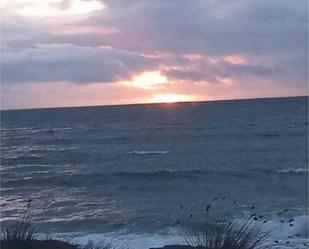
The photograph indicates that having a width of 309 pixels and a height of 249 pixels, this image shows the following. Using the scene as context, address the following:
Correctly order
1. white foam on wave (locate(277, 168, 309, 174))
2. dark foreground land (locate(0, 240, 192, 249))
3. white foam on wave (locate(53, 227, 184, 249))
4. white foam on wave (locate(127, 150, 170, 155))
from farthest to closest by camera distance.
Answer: white foam on wave (locate(127, 150, 170, 155))
white foam on wave (locate(277, 168, 309, 174))
white foam on wave (locate(53, 227, 184, 249))
dark foreground land (locate(0, 240, 192, 249))

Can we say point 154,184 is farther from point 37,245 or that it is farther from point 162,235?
point 37,245

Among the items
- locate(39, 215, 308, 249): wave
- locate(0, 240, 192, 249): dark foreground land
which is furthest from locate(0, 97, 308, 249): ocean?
locate(0, 240, 192, 249): dark foreground land

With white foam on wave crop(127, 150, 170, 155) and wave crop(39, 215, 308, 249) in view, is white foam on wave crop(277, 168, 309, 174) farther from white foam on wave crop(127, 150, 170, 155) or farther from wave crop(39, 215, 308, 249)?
white foam on wave crop(127, 150, 170, 155)

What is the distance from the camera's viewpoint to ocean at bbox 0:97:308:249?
1812 centimetres

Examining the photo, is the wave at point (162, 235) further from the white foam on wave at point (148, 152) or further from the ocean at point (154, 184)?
the white foam on wave at point (148, 152)

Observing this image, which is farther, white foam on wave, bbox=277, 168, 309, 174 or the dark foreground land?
white foam on wave, bbox=277, 168, 309, 174

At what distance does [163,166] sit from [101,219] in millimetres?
17308

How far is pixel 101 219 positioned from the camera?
1917cm

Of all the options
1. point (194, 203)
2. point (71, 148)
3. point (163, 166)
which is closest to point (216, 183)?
point (194, 203)

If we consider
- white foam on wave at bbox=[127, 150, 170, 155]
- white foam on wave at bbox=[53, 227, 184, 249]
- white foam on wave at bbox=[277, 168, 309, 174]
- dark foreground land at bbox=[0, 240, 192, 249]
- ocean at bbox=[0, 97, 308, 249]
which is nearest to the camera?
dark foreground land at bbox=[0, 240, 192, 249]

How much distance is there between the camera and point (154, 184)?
28391mm

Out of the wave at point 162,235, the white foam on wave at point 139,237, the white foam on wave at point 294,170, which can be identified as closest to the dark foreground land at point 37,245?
the wave at point 162,235

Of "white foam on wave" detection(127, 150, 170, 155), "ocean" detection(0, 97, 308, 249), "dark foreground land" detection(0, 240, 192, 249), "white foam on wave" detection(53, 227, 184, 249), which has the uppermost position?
"white foam on wave" detection(127, 150, 170, 155)

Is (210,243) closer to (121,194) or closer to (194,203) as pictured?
(194,203)
